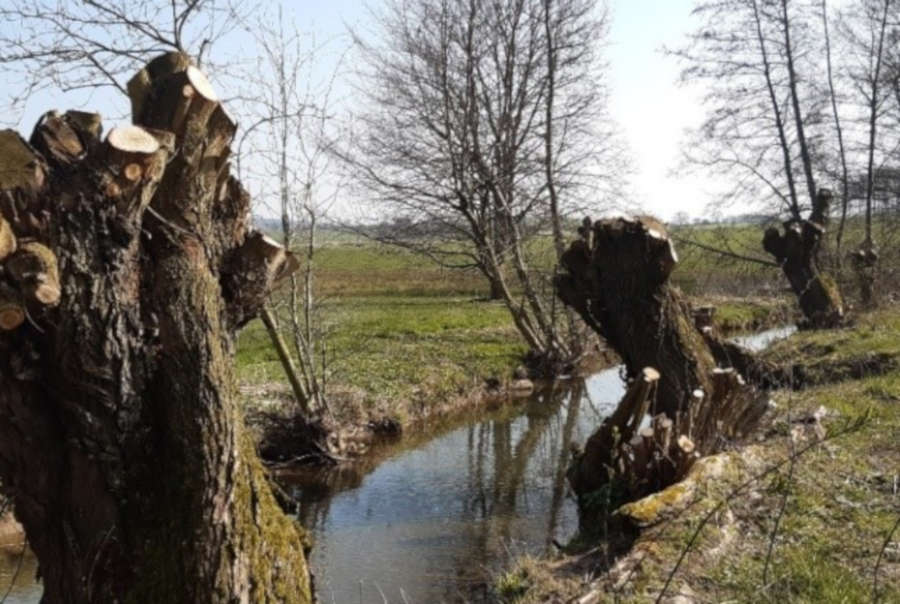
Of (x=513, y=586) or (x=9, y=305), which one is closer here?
(x=9, y=305)

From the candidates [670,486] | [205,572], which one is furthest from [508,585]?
[205,572]


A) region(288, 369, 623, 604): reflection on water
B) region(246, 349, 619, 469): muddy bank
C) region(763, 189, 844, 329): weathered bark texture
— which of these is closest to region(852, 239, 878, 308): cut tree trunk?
region(763, 189, 844, 329): weathered bark texture

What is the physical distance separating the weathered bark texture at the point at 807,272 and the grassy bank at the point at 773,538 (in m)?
9.73

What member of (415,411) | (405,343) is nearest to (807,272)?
(405,343)

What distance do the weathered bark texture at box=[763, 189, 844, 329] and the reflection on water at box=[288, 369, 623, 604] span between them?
6.26 m

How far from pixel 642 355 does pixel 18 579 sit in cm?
619

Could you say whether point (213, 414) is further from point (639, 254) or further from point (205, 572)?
point (639, 254)

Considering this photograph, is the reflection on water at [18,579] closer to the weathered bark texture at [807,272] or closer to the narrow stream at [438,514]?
the narrow stream at [438,514]

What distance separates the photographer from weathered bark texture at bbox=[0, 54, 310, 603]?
3.79 metres

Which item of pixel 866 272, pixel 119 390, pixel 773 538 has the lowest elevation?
pixel 773 538

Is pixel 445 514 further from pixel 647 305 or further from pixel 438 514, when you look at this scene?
pixel 647 305

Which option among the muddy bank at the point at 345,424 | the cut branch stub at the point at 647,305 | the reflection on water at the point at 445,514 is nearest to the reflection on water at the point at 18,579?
the reflection on water at the point at 445,514

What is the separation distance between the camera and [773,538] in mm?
3498

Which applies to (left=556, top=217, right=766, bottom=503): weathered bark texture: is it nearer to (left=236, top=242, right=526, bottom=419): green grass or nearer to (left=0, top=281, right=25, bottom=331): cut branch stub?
(left=236, top=242, right=526, bottom=419): green grass
